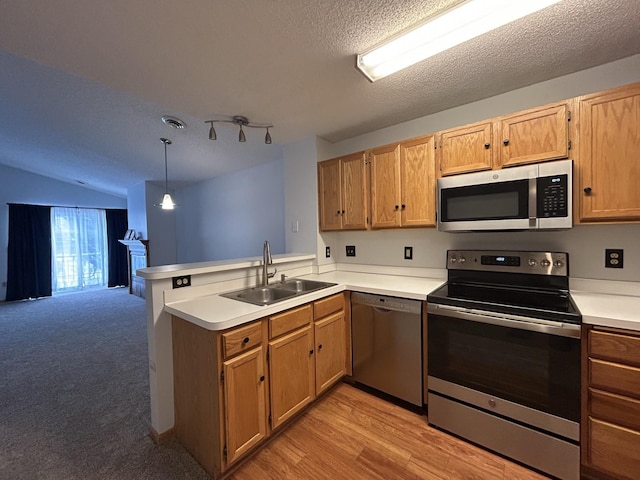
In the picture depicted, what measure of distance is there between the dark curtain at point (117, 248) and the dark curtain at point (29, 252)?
111cm

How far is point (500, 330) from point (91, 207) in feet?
28.7

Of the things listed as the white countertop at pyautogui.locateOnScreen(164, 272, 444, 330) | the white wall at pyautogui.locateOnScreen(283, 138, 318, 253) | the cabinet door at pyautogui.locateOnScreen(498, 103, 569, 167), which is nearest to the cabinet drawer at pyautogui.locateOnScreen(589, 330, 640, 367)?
the white countertop at pyautogui.locateOnScreen(164, 272, 444, 330)

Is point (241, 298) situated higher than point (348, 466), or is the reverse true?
point (241, 298)

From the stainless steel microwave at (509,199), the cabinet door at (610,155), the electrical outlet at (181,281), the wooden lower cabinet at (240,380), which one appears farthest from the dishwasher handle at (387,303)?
the electrical outlet at (181,281)

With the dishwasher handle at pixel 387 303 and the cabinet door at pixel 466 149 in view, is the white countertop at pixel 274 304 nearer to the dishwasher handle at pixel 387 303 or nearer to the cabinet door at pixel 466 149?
the dishwasher handle at pixel 387 303

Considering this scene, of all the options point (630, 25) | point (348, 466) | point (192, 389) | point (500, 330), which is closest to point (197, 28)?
point (192, 389)

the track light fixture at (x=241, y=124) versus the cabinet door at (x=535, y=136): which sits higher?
the track light fixture at (x=241, y=124)

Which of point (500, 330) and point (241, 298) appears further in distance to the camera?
point (241, 298)

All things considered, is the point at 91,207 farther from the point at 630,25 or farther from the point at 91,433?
the point at 630,25

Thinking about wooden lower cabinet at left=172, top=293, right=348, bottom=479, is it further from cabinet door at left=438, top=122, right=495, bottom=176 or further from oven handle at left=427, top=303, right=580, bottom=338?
cabinet door at left=438, top=122, right=495, bottom=176

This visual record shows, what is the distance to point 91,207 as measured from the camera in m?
6.68

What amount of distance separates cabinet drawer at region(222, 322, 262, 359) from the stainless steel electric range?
44.0 inches

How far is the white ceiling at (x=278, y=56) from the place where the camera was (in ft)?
3.88

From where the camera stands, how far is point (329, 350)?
204 cm
